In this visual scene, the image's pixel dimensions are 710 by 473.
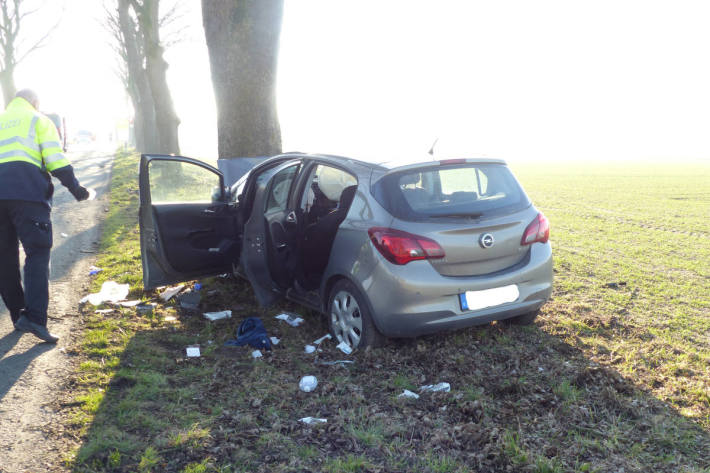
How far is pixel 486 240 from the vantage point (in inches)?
180

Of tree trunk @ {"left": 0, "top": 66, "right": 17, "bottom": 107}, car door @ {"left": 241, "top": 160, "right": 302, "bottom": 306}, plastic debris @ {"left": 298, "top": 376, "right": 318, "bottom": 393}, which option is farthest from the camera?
tree trunk @ {"left": 0, "top": 66, "right": 17, "bottom": 107}

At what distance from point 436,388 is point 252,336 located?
69.0 inches

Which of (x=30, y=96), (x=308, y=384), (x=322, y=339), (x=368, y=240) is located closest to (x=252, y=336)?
(x=322, y=339)

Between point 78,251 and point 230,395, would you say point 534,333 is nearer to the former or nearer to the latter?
point 230,395

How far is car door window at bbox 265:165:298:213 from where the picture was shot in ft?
19.0

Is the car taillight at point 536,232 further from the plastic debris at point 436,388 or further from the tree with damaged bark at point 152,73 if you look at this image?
the tree with damaged bark at point 152,73

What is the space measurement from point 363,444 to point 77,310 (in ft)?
12.5

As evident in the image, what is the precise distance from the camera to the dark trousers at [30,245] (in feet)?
16.1

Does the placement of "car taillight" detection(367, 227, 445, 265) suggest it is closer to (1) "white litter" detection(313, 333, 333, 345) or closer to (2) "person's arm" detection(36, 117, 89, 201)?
(1) "white litter" detection(313, 333, 333, 345)

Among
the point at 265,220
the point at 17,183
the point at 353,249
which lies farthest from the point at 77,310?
the point at 353,249

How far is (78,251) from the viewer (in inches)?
352

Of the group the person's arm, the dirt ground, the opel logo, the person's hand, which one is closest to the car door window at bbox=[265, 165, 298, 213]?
the person's hand

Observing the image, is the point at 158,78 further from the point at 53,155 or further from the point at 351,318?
the point at 351,318

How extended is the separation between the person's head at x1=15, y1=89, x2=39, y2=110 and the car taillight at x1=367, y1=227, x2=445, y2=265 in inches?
132
